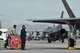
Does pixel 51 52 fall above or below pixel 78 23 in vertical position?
below

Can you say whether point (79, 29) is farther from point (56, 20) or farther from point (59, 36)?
point (59, 36)

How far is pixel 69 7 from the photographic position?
31953mm

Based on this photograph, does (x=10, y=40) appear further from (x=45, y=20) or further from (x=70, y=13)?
(x=70, y=13)

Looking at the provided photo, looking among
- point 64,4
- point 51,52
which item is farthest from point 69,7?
point 51,52

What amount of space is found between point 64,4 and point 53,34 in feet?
102

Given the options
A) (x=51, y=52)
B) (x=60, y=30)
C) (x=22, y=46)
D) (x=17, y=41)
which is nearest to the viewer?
(x=51, y=52)

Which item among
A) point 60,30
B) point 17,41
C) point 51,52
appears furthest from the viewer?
point 60,30

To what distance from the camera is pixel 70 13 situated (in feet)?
101

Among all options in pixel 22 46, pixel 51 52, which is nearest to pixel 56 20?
pixel 22 46

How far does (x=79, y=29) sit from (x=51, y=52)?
5.53 meters

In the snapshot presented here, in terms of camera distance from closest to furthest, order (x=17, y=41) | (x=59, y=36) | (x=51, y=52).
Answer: (x=51, y=52), (x=17, y=41), (x=59, y=36)

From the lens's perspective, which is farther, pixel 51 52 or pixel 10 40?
pixel 10 40

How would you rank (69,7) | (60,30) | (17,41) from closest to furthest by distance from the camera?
(17,41), (69,7), (60,30)

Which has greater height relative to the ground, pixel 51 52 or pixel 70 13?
pixel 70 13
